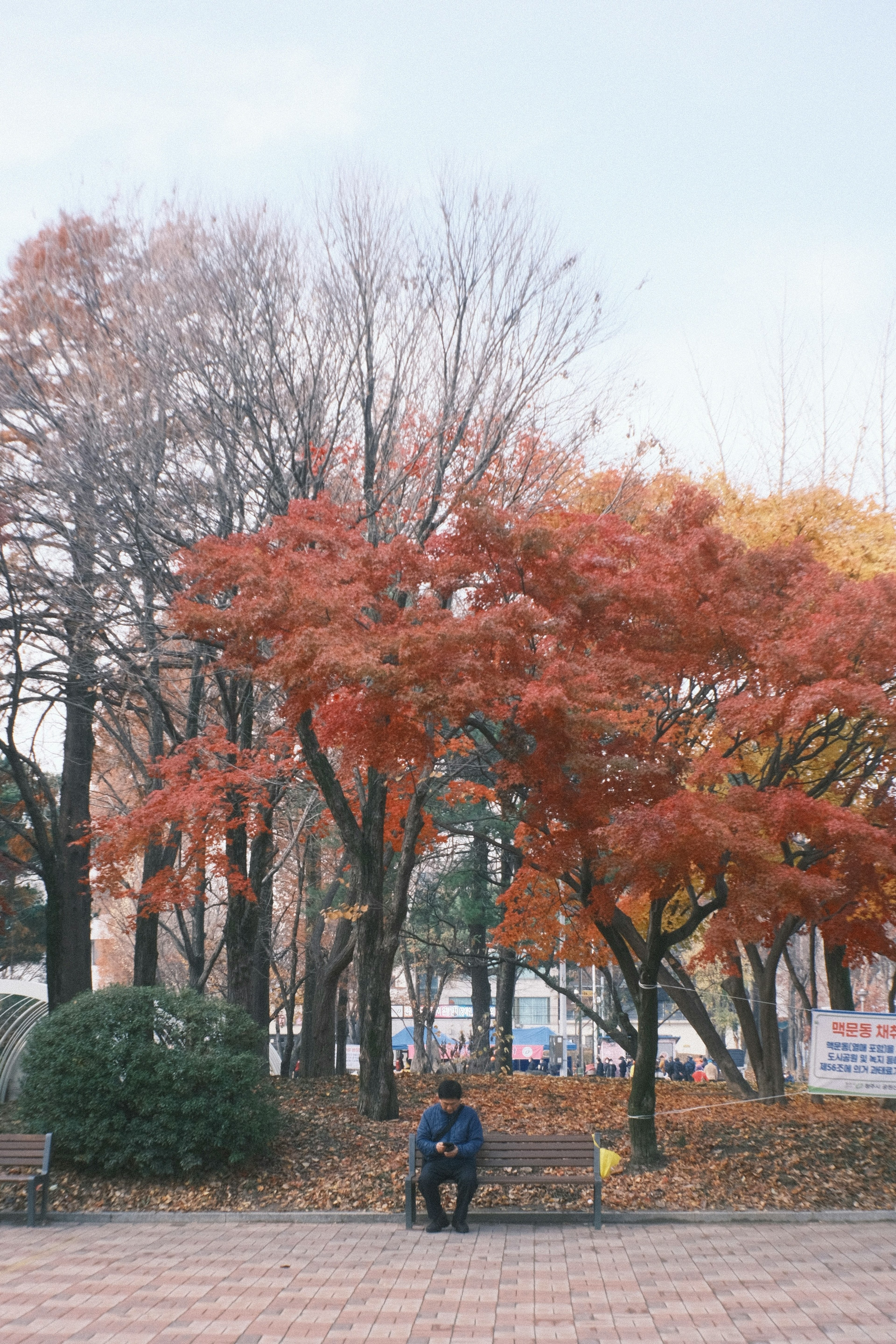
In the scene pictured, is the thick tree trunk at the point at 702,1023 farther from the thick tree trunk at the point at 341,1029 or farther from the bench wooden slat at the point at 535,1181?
the thick tree trunk at the point at 341,1029

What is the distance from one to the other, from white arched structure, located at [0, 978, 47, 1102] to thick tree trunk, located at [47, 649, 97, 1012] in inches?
15.0

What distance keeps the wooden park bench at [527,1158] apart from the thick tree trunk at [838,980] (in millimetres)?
9058

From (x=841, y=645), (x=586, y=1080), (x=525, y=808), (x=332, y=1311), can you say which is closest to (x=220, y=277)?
(x=525, y=808)

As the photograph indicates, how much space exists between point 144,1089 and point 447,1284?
14.3 feet

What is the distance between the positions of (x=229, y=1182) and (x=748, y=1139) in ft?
17.8

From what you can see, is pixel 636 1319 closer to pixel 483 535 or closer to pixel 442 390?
pixel 483 535

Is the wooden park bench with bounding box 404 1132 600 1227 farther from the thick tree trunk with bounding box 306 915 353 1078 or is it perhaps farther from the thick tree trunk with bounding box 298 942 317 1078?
the thick tree trunk with bounding box 306 915 353 1078

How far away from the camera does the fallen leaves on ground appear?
9.83m

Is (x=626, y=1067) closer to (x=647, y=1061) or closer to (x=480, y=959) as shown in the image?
(x=480, y=959)

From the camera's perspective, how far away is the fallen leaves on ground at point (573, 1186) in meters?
9.83

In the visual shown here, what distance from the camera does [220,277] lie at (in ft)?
42.2

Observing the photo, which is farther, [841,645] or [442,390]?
[442,390]

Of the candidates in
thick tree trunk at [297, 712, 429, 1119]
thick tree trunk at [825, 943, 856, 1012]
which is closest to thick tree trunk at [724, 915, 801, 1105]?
thick tree trunk at [825, 943, 856, 1012]

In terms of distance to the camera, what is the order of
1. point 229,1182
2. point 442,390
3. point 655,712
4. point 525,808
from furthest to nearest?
point 442,390, point 655,712, point 525,808, point 229,1182
